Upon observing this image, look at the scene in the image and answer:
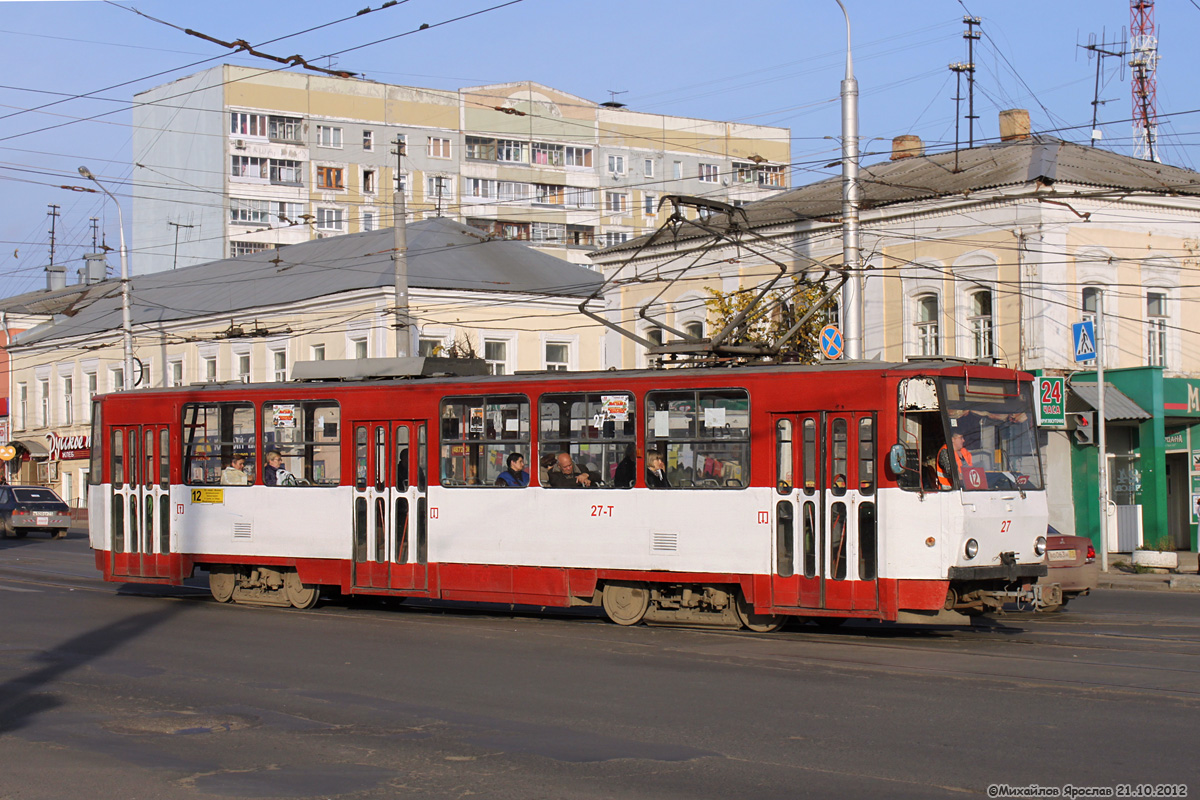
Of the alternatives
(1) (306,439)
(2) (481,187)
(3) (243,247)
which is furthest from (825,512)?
(2) (481,187)

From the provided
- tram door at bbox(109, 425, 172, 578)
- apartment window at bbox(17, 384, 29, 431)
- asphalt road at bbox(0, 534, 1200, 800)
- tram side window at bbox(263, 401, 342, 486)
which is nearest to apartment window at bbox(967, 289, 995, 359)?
asphalt road at bbox(0, 534, 1200, 800)

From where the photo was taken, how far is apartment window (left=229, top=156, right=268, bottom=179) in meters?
70.6

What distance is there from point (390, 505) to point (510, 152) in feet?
208

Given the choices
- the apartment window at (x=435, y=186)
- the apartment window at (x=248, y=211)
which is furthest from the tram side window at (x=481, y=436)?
the apartment window at (x=435, y=186)

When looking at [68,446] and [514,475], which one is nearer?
[514,475]

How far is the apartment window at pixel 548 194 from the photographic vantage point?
3068 inches

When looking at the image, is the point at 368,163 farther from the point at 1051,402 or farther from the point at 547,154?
the point at 1051,402

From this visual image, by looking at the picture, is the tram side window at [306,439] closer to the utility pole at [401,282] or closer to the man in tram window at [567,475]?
the man in tram window at [567,475]

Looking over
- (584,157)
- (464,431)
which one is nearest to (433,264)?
(464,431)

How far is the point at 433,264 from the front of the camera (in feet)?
152

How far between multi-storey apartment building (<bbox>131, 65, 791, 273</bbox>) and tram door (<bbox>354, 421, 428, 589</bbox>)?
53011 millimetres

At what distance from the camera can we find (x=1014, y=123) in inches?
1396

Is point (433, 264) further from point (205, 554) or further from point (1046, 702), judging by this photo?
point (1046, 702)

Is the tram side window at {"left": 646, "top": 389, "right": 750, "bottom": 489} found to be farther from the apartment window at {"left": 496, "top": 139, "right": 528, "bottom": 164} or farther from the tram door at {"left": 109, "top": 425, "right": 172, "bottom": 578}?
the apartment window at {"left": 496, "top": 139, "right": 528, "bottom": 164}
